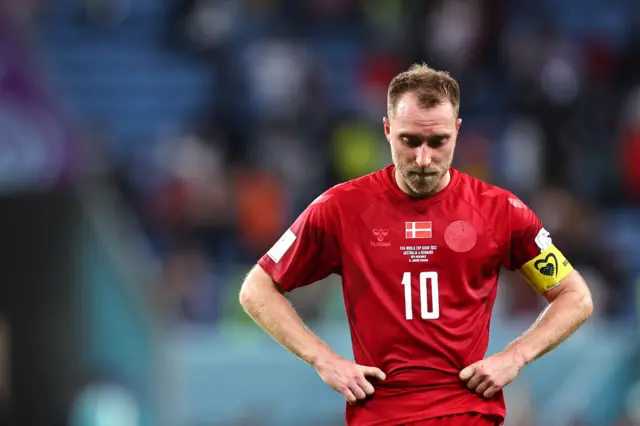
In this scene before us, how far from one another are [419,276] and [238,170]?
7852 mm

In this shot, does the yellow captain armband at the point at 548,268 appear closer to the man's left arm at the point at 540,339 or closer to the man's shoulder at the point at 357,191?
the man's left arm at the point at 540,339

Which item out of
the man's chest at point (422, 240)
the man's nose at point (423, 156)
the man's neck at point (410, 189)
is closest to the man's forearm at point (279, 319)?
the man's chest at point (422, 240)

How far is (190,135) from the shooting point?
13.0 meters

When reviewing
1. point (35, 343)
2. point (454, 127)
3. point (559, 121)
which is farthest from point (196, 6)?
point (454, 127)

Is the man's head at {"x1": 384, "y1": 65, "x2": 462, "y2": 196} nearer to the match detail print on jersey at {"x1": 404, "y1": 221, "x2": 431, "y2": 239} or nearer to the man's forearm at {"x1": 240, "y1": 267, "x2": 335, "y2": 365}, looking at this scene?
the match detail print on jersey at {"x1": 404, "y1": 221, "x2": 431, "y2": 239}

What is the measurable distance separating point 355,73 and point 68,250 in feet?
18.5

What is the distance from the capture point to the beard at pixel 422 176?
473cm

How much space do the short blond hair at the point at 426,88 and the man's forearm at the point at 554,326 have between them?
2.86ft

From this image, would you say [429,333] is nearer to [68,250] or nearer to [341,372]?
[341,372]

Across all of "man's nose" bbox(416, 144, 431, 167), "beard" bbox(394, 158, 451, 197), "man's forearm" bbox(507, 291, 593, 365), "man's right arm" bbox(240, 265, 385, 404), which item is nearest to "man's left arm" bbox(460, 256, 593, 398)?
"man's forearm" bbox(507, 291, 593, 365)

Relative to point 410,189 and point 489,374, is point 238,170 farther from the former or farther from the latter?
point 489,374

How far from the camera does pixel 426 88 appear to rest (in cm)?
474

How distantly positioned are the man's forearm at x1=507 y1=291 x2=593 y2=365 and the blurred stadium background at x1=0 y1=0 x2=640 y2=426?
16.7ft

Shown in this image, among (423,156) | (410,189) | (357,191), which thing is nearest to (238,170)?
(357,191)
